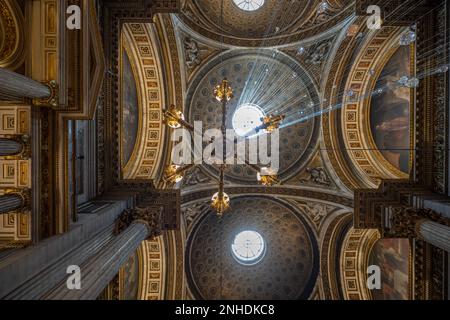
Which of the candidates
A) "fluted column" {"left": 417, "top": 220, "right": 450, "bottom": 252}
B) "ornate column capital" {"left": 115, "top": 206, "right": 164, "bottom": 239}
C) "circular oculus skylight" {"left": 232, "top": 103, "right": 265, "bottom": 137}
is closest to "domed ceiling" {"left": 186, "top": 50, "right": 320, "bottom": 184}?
"circular oculus skylight" {"left": 232, "top": 103, "right": 265, "bottom": 137}

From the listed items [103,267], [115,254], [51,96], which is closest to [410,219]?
[115,254]

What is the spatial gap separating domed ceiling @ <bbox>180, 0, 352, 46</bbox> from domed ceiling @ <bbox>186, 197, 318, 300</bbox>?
724cm

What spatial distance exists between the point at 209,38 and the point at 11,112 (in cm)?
896

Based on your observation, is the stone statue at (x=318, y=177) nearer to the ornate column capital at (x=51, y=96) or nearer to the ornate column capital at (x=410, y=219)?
the ornate column capital at (x=410, y=219)

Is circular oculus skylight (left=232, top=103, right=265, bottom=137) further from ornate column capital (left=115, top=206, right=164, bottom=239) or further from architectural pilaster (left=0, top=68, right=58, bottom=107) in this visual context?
architectural pilaster (left=0, top=68, right=58, bottom=107)

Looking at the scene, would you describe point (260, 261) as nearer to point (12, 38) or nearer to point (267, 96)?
point (267, 96)

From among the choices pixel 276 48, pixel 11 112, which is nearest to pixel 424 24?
pixel 276 48

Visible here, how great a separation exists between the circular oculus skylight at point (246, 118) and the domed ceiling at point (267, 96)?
42cm

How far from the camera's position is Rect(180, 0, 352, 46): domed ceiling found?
1328cm

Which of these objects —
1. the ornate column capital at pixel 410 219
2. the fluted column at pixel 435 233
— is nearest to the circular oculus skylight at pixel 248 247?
the ornate column capital at pixel 410 219

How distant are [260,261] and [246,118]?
7.19 metres

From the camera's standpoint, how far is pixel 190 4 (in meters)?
13.3
